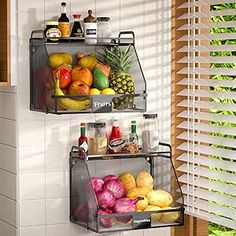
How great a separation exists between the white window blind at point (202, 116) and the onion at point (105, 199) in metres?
0.44

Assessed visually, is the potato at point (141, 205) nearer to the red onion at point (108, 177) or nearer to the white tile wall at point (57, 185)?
the red onion at point (108, 177)

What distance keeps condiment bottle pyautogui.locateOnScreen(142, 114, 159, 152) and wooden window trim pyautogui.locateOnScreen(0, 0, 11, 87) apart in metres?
0.66

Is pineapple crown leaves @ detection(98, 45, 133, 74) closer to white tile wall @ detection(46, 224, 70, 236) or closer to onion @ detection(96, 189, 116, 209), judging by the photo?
onion @ detection(96, 189, 116, 209)

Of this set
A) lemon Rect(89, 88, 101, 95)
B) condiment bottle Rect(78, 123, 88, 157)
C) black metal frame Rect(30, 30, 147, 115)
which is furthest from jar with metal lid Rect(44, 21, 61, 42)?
condiment bottle Rect(78, 123, 88, 157)

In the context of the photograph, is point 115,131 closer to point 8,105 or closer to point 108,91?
point 108,91

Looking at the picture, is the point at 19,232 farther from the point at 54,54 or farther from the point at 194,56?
the point at 194,56

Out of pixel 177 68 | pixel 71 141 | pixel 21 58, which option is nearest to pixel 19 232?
pixel 71 141

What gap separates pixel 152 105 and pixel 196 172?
0.39 meters

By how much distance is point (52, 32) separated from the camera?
3.03 m

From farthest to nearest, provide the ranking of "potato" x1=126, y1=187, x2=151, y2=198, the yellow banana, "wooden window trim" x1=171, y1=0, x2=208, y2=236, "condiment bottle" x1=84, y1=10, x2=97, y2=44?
"wooden window trim" x1=171, y1=0, x2=208, y2=236 → "potato" x1=126, y1=187, x2=151, y2=198 → "condiment bottle" x1=84, y1=10, x2=97, y2=44 → the yellow banana

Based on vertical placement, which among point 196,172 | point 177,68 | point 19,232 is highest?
point 177,68

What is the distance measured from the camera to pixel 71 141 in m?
3.26

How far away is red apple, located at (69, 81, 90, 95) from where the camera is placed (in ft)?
9.89

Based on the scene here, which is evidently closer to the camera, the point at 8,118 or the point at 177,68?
the point at 8,118
